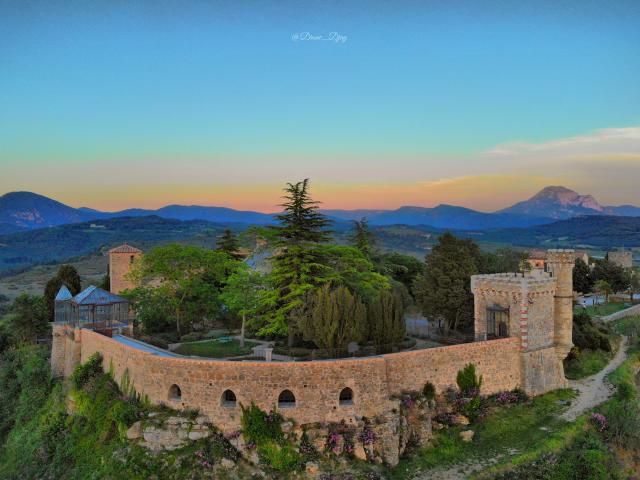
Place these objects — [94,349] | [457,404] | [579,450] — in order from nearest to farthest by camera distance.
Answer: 1. [579,450]
2. [457,404]
3. [94,349]

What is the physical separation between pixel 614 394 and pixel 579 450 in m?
7.05

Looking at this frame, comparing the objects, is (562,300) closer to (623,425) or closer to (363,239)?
(623,425)

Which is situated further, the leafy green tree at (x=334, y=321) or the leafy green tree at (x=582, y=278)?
the leafy green tree at (x=582, y=278)

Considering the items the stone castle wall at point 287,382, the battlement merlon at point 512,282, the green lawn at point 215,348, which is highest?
the battlement merlon at point 512,282

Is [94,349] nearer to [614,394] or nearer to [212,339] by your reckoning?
[212,339]

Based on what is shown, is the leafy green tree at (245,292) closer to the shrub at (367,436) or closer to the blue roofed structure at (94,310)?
the blue roofed structure at (94,310)

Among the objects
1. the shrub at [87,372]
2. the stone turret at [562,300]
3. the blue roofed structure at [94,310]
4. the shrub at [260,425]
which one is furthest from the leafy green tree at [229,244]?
the stone turret at [562,300]

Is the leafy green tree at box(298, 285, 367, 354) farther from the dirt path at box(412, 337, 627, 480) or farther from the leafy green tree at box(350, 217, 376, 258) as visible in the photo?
the leafy green tree at box(350, 217, 376, 258)

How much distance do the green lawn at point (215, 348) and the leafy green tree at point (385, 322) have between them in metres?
→ 7.00

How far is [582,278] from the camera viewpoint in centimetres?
5591

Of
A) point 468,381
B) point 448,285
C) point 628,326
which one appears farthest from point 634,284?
point 468,381

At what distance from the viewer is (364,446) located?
19.9m

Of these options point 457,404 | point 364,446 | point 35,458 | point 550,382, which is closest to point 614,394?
point 550,382

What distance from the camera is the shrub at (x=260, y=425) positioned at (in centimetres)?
1911
